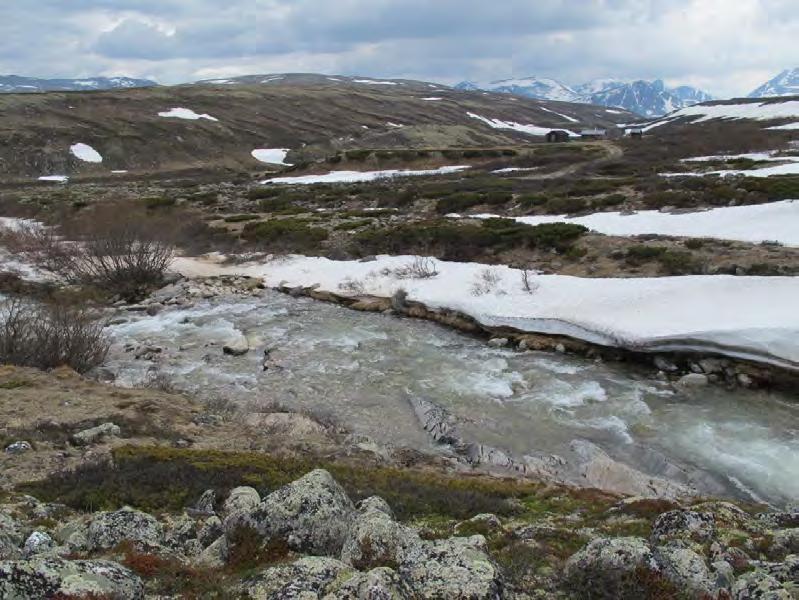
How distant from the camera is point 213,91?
401ft

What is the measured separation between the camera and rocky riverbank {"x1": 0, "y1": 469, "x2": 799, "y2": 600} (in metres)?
4.48

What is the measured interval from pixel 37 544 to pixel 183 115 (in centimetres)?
10177

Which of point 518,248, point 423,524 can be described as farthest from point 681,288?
point 423,524

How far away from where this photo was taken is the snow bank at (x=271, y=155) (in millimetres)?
87250

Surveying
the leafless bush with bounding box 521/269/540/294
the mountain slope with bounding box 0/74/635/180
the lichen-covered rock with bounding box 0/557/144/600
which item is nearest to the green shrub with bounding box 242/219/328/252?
the leafless bush with bounding box 521/269/540/294

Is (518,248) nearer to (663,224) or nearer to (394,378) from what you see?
(663,224)

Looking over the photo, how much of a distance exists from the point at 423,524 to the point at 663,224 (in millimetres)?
23386

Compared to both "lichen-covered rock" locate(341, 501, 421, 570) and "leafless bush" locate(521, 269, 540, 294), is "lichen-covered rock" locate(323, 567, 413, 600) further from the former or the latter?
"leafless bush" locate(521, 269, 540, 294)

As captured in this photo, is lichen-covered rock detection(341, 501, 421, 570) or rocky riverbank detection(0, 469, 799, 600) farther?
lichen-covered rock detection(341, 501, 421, 570)

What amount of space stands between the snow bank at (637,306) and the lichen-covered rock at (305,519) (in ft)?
41.4

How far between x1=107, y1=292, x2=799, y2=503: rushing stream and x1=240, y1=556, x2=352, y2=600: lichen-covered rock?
8.09m

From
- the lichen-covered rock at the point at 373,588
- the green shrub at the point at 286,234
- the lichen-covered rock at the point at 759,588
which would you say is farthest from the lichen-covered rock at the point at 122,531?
the green shrub at the point at 286,234

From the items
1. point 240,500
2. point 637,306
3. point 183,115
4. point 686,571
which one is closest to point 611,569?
point 686,571

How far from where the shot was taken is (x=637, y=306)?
1788 cm
